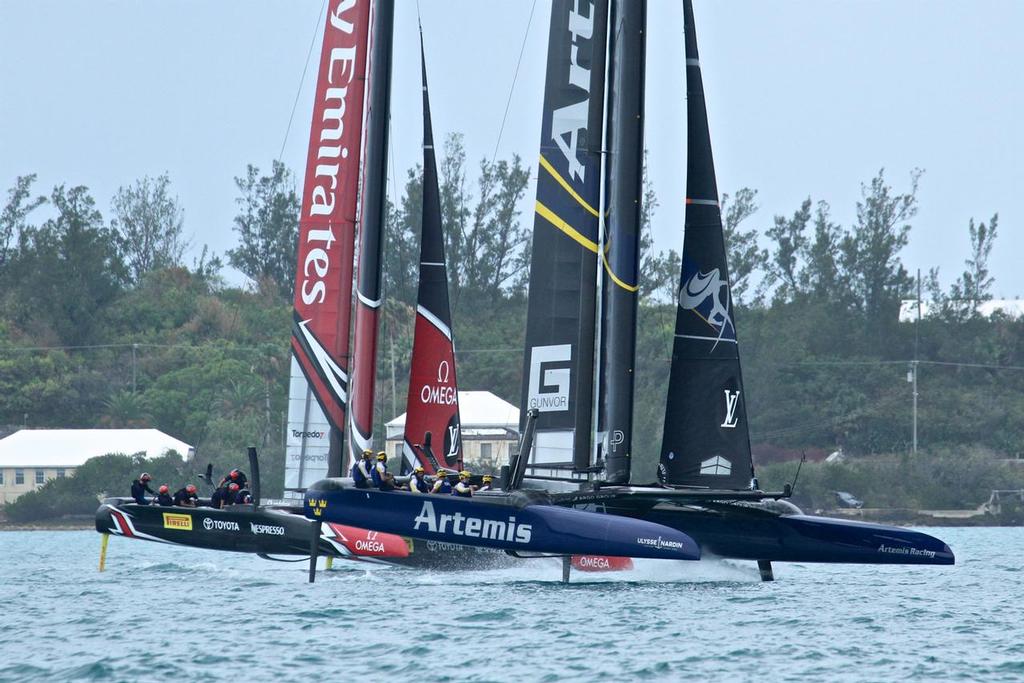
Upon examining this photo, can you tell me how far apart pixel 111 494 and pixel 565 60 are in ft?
121

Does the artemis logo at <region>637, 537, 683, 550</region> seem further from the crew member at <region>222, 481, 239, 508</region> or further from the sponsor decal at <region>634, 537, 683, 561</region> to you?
the crew member at <region>222, 481, 239, 508</region>

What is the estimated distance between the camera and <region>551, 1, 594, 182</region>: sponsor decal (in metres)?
21.9

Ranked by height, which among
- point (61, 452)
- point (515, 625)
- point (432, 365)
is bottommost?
point (515, 625)

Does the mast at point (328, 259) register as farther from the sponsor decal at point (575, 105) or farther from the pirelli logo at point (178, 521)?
the sponsor decal at point (575, 105)

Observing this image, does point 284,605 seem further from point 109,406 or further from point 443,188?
point 443,188

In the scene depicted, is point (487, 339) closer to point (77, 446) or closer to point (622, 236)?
point (77, 446)

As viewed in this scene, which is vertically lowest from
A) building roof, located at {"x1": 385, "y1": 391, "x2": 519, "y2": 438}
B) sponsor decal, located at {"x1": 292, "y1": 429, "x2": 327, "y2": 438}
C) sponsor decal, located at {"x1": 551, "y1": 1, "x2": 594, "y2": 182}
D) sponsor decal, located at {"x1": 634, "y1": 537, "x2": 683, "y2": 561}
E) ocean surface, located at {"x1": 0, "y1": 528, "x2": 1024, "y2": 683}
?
ocean surface, located at {"x1": 0, "y1": 528, "x2": 1024, "y2": 683}

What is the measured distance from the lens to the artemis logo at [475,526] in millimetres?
19234

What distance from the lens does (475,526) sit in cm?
1938

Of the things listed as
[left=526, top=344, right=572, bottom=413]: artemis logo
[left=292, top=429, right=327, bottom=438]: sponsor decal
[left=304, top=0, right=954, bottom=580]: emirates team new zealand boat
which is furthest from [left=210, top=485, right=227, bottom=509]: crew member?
[left=526, top=344, right=572, bottom=413]: artemis logo

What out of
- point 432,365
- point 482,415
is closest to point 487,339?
point 482,415

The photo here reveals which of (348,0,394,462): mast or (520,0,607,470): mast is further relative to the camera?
(348,0,394,462): mast

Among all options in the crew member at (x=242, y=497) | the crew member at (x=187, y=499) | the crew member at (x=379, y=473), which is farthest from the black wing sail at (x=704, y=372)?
the crew member at (x=187, y=499)

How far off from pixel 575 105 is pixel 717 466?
4934mm
